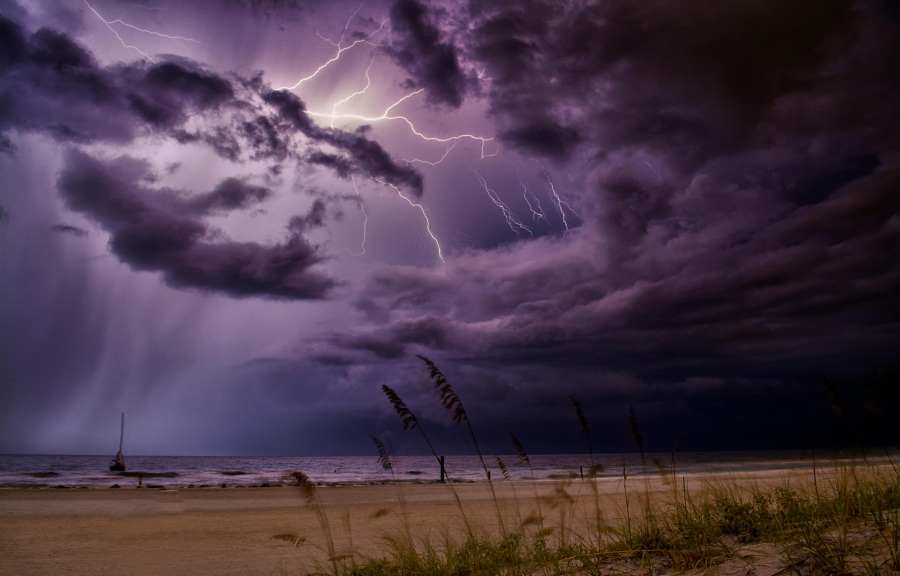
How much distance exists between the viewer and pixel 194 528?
11.0 meters

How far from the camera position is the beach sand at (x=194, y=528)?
23.1 ft

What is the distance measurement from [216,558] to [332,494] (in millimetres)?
13619

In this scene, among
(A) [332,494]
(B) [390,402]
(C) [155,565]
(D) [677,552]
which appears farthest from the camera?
(A) [332,494]

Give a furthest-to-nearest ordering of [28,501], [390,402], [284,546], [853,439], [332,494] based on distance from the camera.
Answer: [332,494]
[28,501]
[284,546]
[853,439]
[390,402]

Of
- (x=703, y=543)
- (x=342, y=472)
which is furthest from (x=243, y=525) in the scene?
(x=342, y=472)

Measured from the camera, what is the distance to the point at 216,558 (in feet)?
24.5

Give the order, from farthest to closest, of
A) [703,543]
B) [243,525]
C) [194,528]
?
[243,525]
[194,528]
[703,543]

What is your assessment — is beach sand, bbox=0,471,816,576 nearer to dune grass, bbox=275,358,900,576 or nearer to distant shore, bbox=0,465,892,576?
distant shore, bbox=0,465,892,576

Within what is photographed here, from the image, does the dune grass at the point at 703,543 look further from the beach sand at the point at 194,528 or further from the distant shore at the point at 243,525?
the beach sand at the point at 194,528

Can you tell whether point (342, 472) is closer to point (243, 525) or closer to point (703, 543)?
point (243, 525)

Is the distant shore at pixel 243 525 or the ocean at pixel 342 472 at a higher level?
the distant shore at pixel 243 525

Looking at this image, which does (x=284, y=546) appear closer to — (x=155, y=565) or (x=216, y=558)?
(x=216, y=558)

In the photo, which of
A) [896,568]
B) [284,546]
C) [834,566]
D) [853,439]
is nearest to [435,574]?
[834,566]

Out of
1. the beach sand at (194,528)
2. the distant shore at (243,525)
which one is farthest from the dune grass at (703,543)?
the beach sand at (194,528)
